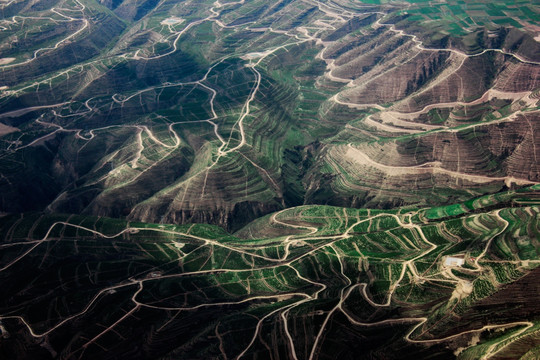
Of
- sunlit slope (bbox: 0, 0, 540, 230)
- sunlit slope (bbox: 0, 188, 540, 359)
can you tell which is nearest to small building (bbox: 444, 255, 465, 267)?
sunlit slope (bbox: 0, 188, 540, 359)

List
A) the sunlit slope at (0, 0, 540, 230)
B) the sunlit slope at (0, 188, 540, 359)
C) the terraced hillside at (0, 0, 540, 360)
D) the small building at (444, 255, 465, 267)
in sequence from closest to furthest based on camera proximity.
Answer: the sunlit slope at (0, 188, 540, 359) → the terraced hillside at (0, 0, 540, 360) → the small building at (444, 255, 465, 267) → the sunlit slope at (0, 0, 540, 230)

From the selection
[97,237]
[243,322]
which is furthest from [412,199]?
[97,237]

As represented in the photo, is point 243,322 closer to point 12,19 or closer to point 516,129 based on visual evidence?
point 516,129

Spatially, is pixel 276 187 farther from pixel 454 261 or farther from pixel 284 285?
pixel 454 261

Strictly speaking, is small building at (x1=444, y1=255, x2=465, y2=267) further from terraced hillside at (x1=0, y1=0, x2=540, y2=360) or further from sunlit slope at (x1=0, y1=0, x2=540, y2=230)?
sunlit slope at (x1=0, y1=0, x2=540, y2=230)

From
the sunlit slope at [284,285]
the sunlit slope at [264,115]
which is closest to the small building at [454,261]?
the sunlit slope at [284,285]

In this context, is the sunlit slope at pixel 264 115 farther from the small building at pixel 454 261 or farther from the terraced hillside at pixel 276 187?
the small building at pixel 454 261

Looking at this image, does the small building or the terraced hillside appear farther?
the small building
